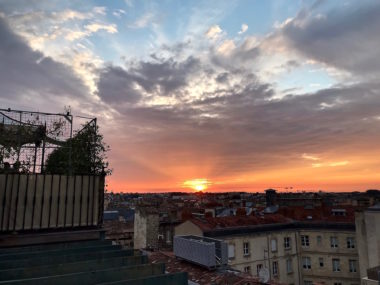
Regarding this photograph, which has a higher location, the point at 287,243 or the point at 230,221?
the point at 230,221

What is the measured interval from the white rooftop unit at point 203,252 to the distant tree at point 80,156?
9.20 meters

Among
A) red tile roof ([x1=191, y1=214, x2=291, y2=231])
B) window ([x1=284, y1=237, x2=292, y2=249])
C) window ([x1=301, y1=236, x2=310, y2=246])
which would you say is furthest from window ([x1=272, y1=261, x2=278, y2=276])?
window ([x1=301, y1=236, x2=310, y2=246])

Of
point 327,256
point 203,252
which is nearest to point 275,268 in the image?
point 327,256

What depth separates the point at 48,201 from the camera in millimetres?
13281

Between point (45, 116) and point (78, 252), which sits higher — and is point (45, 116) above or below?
above

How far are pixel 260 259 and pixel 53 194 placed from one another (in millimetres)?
33660

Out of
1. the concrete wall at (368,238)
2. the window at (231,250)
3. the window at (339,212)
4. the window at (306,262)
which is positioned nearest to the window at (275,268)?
the window at (306,262)

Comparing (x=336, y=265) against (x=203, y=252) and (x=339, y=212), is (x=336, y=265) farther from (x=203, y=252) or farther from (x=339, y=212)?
(x=203, y=252)

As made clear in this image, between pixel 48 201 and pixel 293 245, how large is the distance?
132ft

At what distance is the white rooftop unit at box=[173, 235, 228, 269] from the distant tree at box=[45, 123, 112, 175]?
920 cm

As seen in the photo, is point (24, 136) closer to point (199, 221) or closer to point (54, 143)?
point (54, 143)

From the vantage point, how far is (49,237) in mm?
12914

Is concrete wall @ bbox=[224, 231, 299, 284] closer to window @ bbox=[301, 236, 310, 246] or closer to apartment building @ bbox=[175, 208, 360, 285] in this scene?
apartment building @ bbox=[175, 208, 360, 285]

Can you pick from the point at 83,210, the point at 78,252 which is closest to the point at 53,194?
the point at 83,210
